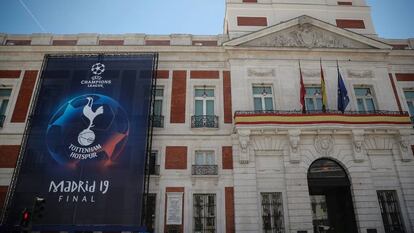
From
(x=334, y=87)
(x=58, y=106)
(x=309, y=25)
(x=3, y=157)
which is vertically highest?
(x=309, y=25)

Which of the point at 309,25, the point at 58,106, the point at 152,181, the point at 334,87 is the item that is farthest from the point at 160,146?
the point at 309,25

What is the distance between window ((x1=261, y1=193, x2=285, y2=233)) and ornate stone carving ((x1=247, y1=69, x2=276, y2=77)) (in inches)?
279

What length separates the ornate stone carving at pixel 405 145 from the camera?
50.6ft

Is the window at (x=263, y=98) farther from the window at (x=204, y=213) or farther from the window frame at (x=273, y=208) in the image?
the window at (x=204, y=213)

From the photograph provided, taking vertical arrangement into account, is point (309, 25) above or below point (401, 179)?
above

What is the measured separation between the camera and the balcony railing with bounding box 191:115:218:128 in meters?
16.3

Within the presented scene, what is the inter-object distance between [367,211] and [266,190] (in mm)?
5091

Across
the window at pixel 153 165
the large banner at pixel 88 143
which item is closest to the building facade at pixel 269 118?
the window at pixel 153 165

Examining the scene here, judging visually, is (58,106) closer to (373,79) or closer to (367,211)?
(367,211)

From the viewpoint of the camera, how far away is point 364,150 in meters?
15.5

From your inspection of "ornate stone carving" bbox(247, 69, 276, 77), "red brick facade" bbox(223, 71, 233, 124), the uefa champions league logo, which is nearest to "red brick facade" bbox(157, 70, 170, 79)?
the uefa champions league logo

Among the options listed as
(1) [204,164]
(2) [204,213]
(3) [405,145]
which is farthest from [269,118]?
(3) [405,145]

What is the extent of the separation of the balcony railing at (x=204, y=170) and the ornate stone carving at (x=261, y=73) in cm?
614

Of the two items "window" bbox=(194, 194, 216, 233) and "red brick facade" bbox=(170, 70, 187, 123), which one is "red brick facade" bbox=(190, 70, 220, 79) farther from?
"window" bbox=(194, 194, 216, 233)
